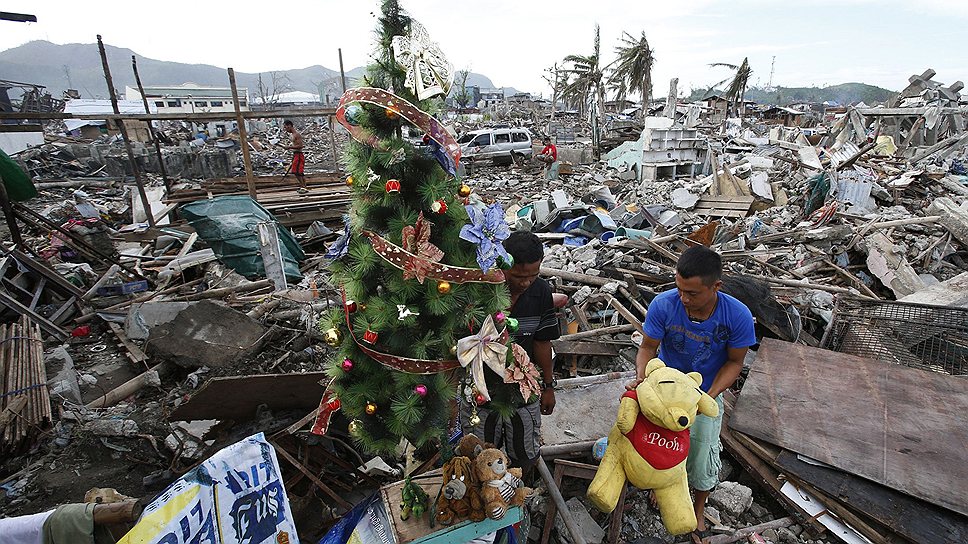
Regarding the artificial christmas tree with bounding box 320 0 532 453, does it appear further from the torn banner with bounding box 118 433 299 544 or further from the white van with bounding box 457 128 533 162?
the white van with bounding box 457 128 533 162

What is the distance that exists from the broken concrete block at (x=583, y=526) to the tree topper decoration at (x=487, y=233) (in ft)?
7.03

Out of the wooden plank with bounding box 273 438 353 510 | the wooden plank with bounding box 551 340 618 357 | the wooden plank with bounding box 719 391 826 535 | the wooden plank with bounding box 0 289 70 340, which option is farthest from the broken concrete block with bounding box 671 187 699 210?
the wooden plank with bounding box 0 289 70 340

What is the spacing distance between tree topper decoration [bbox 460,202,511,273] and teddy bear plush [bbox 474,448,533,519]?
96 centimetres

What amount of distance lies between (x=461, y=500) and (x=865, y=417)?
10.7 feet

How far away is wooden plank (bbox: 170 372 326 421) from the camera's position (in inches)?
114

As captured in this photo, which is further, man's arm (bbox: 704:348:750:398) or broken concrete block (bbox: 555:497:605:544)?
broken concrete block (bbox: 555:497:605:544)

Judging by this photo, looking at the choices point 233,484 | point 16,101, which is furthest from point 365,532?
point 16,101

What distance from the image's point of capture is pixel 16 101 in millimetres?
24359

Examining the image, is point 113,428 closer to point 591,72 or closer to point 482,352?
point 482,352

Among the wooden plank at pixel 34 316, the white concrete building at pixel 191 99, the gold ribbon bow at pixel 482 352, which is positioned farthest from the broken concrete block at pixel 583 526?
→ the white concrete building at pixel 191 99

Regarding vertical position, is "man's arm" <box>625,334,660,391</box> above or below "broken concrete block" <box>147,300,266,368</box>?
above

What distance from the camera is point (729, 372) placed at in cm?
279

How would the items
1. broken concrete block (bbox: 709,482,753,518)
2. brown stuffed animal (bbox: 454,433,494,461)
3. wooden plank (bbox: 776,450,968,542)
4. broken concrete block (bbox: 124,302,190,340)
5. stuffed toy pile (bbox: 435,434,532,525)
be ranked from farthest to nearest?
broken concrete block (bbox: 124,302,190,340) → broken concrete block (bbox: 709,482,753,518) → wooden plank (bbox: 776,450,968,542) → brown stuffed animal (bbox: 454,433,494,461) → stuffed toy pile (bbox: 435,434,532,525)

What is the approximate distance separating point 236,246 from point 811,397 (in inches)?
324
